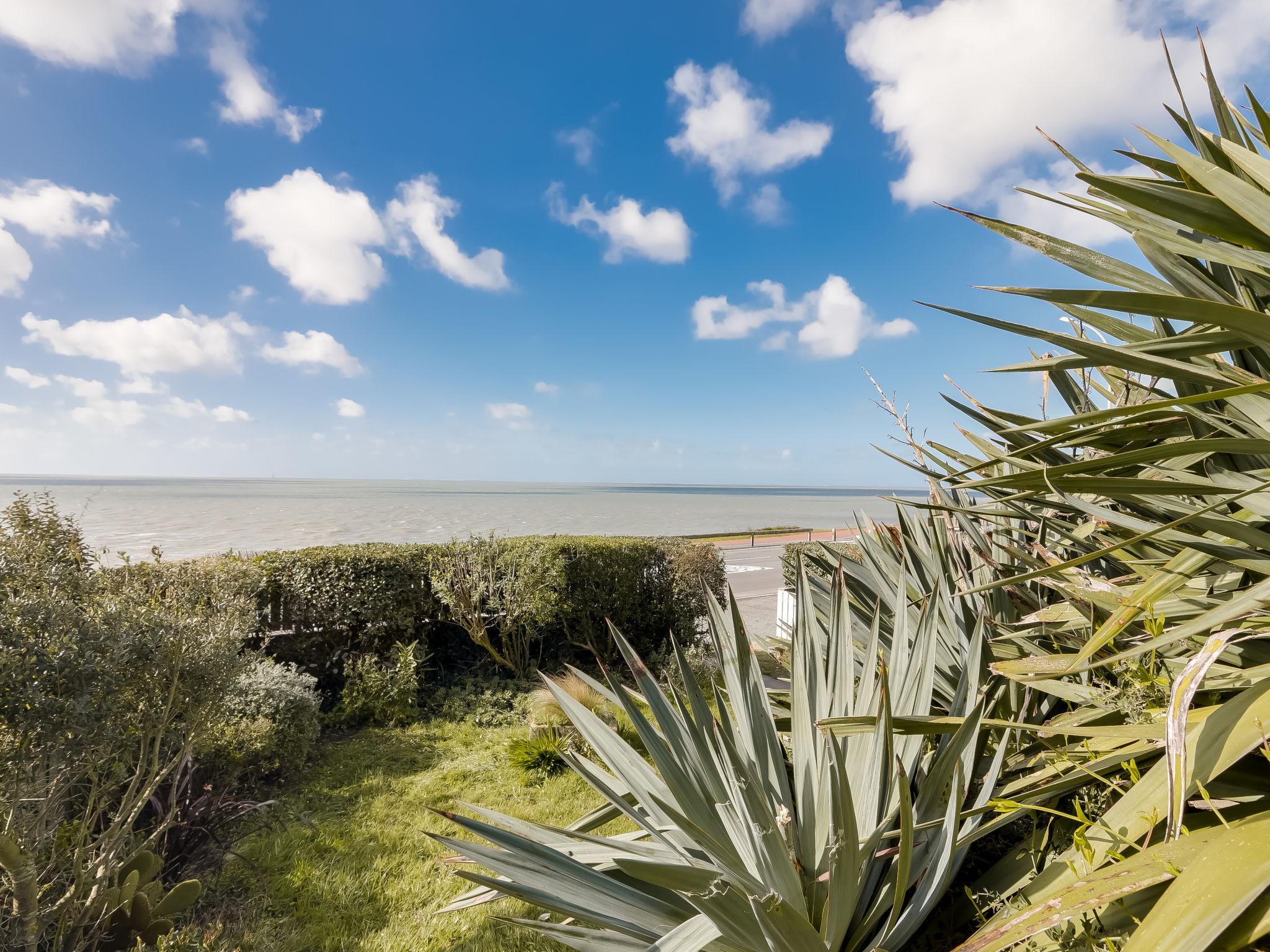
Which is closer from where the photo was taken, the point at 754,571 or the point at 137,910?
the point at 137,910

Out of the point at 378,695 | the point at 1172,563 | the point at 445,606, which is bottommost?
the point at 378,695


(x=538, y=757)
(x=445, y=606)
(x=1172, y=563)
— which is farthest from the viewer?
(x=445, y=606)

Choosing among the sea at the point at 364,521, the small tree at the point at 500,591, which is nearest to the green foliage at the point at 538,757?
the small tree at the point at 500,591

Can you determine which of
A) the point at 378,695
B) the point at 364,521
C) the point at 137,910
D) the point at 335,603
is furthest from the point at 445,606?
the point at 364,521

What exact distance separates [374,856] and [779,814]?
12.3 feet

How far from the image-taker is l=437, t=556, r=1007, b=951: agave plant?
138 cm

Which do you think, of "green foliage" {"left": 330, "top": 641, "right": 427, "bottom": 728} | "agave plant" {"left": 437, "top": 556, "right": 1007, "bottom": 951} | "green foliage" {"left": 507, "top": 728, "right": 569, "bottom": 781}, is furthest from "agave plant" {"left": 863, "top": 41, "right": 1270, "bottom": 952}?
"green foliage" {"left": 330, "top": 641, "right": 427, "bottom": 728}

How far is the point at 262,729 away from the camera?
4887 mm

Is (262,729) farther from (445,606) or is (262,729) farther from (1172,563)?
(1172,563)

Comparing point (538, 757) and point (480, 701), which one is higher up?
point (538, 757)

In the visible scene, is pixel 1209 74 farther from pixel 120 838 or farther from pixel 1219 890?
pixel 120 838

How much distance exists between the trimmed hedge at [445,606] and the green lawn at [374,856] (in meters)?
1.51

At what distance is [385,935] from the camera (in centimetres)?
325

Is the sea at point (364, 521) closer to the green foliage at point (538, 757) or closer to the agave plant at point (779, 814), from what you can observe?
the green foliage at point (538, 757)
